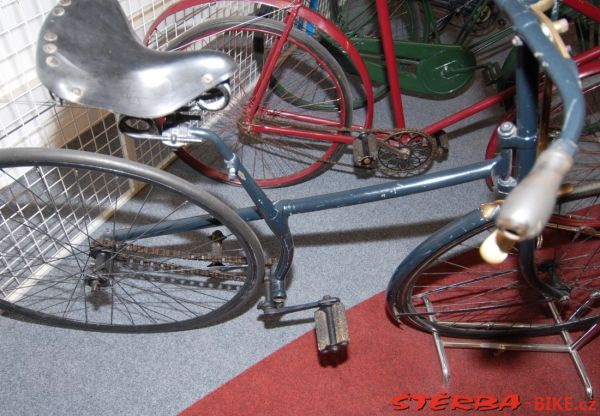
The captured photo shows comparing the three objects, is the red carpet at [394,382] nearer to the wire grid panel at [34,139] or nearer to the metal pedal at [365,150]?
the metal pedal at [365,150]

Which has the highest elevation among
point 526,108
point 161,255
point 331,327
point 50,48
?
point 50,48

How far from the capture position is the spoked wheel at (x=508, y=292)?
1.43 m

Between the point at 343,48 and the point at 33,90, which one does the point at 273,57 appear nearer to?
the point at 343,48

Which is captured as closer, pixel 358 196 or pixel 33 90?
pixel 358 196

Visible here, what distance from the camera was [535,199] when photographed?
0.54 meters

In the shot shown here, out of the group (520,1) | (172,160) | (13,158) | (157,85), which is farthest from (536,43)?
(172,160)

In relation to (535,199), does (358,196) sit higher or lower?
higher

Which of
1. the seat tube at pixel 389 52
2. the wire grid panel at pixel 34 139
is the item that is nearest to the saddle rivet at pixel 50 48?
the wire grid panel at pixel 34 139

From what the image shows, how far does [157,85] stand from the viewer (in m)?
0.96

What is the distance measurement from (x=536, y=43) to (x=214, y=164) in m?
1.36

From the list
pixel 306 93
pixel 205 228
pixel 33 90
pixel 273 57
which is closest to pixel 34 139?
pixel 33 90

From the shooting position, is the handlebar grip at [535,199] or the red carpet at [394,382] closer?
the handlebar grip at [535,199]

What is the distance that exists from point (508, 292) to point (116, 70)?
1241mm

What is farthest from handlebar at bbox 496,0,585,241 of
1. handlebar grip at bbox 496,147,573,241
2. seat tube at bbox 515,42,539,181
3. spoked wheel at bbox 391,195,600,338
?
spoked wheel at bbox 391,195,600,338
